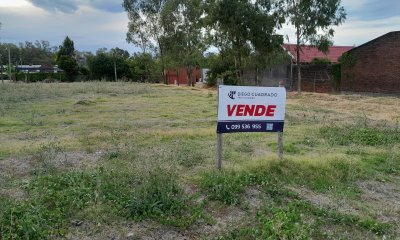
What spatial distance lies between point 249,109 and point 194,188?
1401 millimetres

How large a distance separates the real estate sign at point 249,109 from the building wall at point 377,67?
20040mm

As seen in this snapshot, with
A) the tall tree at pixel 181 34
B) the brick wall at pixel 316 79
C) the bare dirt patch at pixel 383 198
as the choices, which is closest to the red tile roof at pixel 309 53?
the brick wall at pixel 316 79

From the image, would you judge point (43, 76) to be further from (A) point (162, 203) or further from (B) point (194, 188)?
(A) point (162, 203)

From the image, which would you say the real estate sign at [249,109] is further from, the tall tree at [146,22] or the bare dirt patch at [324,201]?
the tall tree at [146,22]

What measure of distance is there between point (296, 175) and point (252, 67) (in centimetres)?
2075

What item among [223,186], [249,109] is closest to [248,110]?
[249,109]

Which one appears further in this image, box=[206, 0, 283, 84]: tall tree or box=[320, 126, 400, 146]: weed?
box=[206, 0, 283, 84]: tall tree

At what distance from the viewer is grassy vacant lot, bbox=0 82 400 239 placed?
3574 millimetres

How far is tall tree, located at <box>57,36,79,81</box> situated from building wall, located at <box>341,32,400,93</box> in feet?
105

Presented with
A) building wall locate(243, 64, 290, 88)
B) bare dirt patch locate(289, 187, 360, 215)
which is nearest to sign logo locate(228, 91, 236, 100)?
bare dirt patch locate(289, 187, 360, 215)

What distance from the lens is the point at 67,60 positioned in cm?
4372

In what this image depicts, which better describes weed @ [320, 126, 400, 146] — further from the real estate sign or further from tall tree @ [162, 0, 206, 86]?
tall tree @ [162, 0, 206, 86]

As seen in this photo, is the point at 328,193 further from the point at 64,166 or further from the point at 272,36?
the point at 272,36

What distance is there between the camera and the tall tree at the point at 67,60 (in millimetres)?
43625
